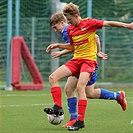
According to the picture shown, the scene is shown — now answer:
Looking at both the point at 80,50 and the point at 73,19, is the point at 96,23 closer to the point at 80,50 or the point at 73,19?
the point at 73,19

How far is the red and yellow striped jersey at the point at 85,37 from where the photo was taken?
951 centimetres

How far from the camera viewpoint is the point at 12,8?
21094mm

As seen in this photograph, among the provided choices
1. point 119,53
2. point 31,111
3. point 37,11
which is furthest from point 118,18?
point 31,111

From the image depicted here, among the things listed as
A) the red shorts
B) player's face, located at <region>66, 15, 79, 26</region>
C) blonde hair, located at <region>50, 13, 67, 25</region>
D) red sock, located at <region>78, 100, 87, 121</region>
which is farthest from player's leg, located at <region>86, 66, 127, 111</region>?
blonde hair, located at <region>50, 13, 67, 25</region>

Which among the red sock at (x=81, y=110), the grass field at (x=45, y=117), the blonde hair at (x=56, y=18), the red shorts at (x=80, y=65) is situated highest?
the blonde hair at (x=56, y=18)

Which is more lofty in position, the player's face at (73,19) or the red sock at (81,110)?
the player's face at (73,19)

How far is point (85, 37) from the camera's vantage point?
9.55m

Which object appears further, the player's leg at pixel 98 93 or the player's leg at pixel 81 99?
the player's leg at pixel 98 93

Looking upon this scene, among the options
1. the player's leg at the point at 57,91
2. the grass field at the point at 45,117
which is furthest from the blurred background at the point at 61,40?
the player's leg at the point at 57,91

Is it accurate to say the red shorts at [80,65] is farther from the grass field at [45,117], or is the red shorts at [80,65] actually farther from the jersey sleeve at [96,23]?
the grass field at [45,117]

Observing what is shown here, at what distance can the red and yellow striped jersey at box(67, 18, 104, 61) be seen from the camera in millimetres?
9508

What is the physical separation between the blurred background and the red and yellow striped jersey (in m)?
11.5

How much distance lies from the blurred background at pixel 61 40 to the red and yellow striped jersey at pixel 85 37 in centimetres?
1149

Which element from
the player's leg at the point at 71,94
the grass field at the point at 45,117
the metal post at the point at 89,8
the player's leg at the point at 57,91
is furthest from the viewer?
the metal post at the point at 89,8
